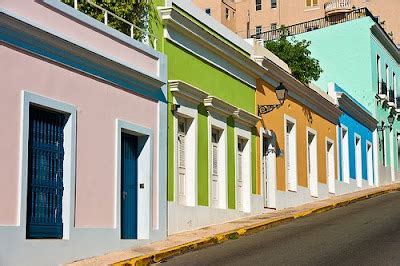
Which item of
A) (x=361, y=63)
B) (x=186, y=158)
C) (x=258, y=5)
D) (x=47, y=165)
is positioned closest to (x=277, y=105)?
(x=186, y=158)

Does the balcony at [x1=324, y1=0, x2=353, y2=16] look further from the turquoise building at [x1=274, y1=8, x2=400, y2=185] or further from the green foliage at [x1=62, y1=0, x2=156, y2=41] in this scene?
the green foliage at [x1=62, y1=0, x2=156, y2=41]

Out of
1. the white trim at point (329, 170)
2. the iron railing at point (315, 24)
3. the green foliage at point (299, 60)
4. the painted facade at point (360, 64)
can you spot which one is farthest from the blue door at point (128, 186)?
the painted facade at point (360, 64)

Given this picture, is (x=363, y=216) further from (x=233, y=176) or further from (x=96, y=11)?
(x=96, y=11)

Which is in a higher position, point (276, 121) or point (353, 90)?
point (353, 90)

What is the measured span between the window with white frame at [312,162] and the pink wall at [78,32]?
11590 millimetres

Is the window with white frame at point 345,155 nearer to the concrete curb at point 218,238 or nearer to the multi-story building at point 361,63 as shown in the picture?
the multi-story building at point 361,63

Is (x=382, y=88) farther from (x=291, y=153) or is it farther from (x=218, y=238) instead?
(x=218, y=238)

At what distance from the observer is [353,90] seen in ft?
111

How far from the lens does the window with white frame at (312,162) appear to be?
24525 millimetres

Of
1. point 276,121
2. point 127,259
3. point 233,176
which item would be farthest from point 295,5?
point 127,259

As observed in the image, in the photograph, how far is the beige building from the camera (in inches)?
2048

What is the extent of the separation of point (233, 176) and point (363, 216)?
11.1ft

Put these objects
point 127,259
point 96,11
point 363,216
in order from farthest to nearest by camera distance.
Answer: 1. point 363,216
2. point 96,11
3. point 127,259

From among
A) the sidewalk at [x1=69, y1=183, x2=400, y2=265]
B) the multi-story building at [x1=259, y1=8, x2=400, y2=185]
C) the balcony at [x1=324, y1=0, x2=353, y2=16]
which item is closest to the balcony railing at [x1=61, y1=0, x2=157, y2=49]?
the sidewalk at [x1=69, y1=183, x2=400, y2=265]
